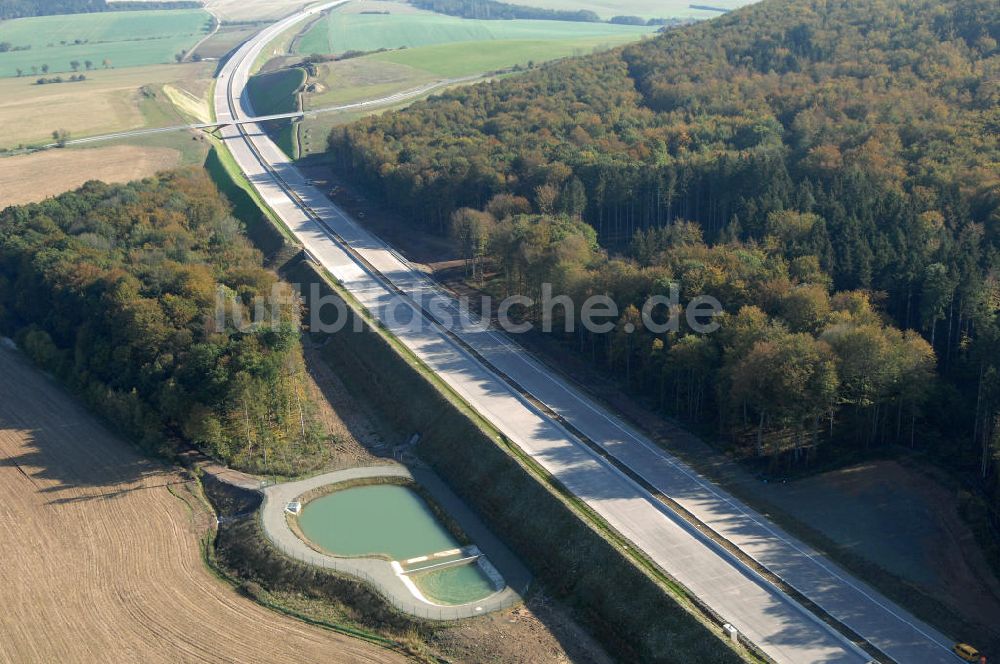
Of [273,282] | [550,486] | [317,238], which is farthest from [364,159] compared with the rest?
[550,486]

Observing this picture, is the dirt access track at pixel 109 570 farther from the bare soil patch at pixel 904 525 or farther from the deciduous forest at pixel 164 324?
the bare soil patch at pixel 904 525

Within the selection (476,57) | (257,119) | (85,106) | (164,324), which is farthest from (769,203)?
(85,106)

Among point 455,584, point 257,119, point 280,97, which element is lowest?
point 455,584

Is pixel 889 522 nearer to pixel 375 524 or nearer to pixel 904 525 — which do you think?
pixel 904 525

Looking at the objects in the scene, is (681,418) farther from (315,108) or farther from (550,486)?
(315,108)

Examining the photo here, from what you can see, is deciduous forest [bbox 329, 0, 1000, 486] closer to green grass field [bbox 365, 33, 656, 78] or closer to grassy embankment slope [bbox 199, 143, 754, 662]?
grassy embankment slope [bbox 199, 143, 754, 662]

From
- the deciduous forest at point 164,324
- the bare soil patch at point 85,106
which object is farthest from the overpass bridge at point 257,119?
the deciduous forest at point 164,324

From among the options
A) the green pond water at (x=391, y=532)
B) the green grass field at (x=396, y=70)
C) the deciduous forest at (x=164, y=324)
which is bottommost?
the green pond water at (x=391, y=532)
